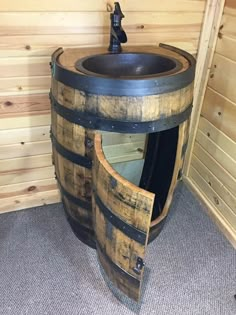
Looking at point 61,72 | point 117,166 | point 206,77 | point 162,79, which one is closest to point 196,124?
point 206,77

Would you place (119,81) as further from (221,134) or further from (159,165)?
(221,134)

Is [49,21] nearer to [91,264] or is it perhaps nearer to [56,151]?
[56,151]

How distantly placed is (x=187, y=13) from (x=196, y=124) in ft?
1.94

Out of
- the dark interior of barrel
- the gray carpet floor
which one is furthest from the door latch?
the dark interior of barrel

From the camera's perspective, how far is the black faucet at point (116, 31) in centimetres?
123

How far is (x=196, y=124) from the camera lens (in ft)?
6.01

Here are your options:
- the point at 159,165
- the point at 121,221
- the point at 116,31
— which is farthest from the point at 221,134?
the point at 121,221

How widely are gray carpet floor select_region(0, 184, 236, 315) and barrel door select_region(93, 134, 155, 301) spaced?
8.4 inches

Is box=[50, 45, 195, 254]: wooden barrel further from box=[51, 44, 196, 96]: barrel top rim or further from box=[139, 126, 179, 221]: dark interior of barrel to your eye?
box=[139, 126, 179, 221]: dark interior of barrel

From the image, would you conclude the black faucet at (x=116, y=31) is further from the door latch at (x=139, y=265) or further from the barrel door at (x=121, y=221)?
the door latch at (x=139, y=265)

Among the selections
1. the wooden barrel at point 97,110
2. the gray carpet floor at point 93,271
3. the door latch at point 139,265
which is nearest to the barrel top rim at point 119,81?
the wooden barrel at point 97,110

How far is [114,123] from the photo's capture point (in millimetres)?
1071

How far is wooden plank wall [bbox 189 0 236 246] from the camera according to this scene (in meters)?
1.51

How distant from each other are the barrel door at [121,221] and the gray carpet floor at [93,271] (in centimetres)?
21
